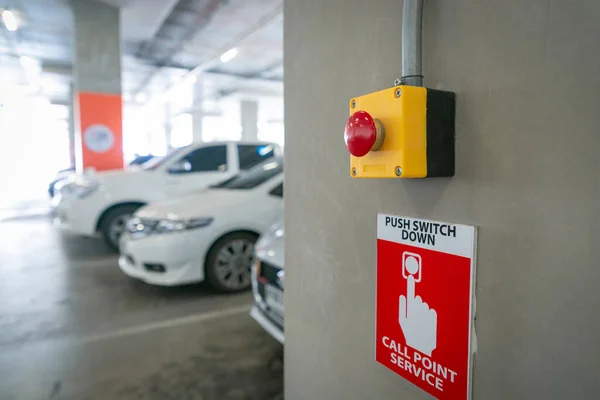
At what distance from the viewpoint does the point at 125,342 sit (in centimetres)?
291

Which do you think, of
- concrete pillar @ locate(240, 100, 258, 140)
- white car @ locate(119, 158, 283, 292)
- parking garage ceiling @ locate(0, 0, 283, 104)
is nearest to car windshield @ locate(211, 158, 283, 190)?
white car @ locate(119, 158, 283, 292)

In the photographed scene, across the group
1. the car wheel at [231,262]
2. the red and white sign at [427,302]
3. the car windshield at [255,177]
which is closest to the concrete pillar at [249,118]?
the car windshield at [255,177]

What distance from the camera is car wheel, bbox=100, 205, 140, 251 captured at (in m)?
5.57

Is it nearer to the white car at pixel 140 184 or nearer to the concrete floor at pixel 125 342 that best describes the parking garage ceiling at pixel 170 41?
the white car at pixel 140 184

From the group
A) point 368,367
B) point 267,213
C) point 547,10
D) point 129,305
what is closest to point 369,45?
point 547,10

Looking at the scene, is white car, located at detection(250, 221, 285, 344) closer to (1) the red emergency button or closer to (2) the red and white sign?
(2) the red and white sign

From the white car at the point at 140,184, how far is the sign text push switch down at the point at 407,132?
16.3 ft

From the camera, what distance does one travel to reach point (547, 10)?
0.72 metres

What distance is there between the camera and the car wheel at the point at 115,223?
5.57 m

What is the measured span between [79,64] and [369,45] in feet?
28.2

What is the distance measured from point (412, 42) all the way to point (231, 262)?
3.25 metres

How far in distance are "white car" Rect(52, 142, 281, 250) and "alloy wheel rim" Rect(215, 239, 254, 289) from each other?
202 centimetres

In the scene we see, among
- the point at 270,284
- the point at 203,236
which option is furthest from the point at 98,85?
the point at 270,284

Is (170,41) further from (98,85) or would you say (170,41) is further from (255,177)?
(255,177)
